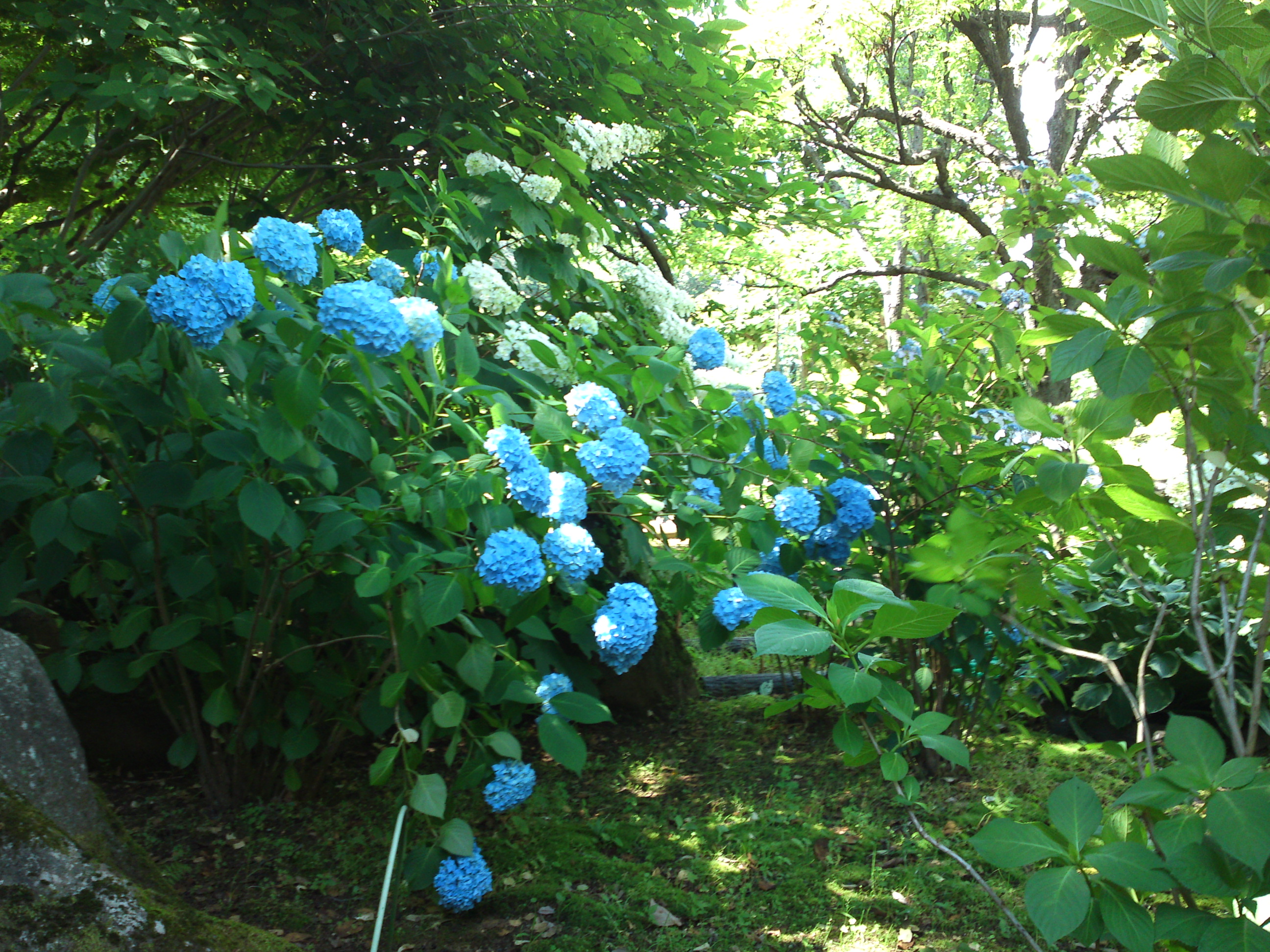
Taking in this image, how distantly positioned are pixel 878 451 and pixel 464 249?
154 centimetres

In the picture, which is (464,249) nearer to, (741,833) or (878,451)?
(878,451)

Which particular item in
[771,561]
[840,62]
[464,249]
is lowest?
[771,561]

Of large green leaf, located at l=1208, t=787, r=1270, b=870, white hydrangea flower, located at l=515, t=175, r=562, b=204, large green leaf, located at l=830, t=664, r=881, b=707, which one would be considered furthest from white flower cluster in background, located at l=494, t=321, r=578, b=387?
large green leaf, located at l=1208, t=787, r=1270, b=870

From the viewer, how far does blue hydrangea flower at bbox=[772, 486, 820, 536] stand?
2172mm

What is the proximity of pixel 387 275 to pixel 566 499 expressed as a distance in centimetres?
85

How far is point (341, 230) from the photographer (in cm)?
211

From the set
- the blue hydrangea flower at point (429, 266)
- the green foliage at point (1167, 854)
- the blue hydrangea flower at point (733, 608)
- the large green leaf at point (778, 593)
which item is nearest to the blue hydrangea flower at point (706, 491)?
the blue hydrangea flower at point (733, 608)

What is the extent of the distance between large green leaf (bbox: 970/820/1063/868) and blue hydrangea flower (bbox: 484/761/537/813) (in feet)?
3.44

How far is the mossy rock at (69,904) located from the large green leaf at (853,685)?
0.98 metres

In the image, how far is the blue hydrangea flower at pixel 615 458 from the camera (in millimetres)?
1746

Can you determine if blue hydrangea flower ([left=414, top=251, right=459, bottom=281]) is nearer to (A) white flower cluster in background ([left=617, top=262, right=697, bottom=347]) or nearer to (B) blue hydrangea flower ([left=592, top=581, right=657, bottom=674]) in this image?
(A) white flower cluster in background ([left=617, top=262, right=697, bottom=347])

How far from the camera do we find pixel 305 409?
153 centimetres

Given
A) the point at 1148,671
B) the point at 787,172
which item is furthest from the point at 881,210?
the point at 1148,671

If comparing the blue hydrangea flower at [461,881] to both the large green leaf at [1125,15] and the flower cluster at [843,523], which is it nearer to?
the flower cluster at [843,523]
